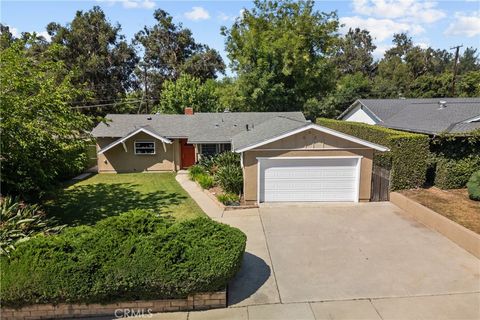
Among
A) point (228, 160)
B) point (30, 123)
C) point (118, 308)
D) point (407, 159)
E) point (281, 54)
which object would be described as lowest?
point (118, 308)

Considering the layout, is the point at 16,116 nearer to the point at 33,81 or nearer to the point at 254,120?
the point at 33,81

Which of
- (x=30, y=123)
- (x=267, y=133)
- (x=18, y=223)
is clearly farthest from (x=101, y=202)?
(x=267, y=133)

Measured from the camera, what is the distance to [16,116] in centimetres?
1041

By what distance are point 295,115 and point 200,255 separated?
59.7ft

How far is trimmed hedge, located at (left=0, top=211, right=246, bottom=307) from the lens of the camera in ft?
20.1

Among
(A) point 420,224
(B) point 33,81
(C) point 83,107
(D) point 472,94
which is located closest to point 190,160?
(B) point 33,81

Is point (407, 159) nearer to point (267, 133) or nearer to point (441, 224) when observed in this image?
point (441, 224)

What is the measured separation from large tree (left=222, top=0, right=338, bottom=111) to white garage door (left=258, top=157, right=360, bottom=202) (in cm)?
1809

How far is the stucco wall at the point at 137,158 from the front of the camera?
2080 cm

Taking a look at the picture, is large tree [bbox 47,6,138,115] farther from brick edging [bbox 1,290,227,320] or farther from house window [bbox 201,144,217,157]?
brick edging [bbox 1,290,227,320]

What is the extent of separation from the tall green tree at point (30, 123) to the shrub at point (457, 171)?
15880 mm

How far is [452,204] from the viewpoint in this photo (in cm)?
1194

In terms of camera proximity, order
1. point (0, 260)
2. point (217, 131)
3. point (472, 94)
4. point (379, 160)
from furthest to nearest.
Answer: point (472, 94), point (217, 131), point (379, 160), point (0, 260)

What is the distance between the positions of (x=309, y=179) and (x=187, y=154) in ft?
34.9
